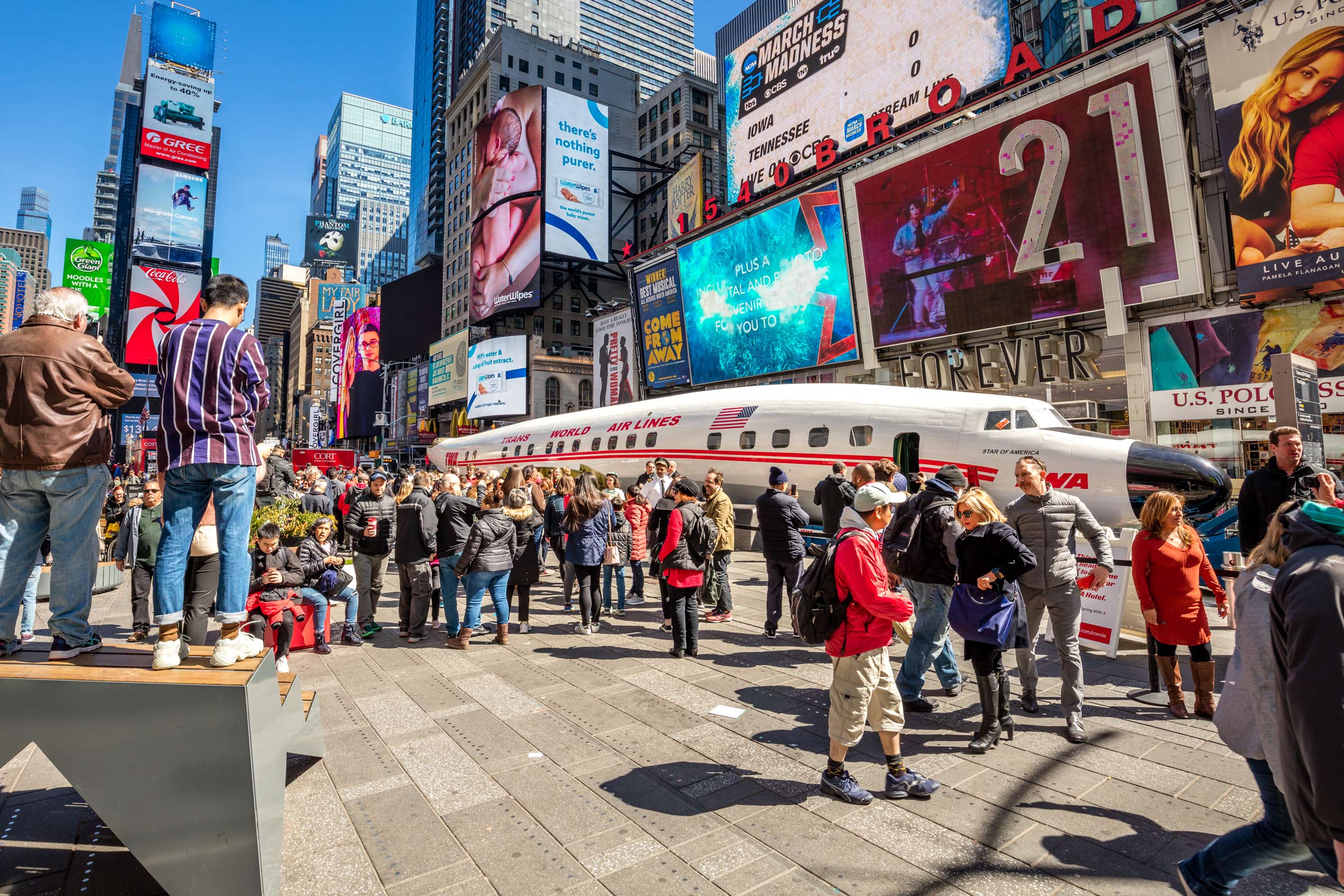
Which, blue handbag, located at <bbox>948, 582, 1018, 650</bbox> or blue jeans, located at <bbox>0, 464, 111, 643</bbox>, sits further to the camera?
blue handbag, located at <bbox>948, 582, 1018, 650</bbox>

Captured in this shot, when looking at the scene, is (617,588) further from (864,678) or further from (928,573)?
(864,678)

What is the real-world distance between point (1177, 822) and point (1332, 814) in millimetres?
2742

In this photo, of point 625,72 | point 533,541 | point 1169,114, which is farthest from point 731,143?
point 625,72

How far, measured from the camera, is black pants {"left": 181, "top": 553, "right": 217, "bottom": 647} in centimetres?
700

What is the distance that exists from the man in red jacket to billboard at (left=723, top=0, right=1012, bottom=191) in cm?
3238

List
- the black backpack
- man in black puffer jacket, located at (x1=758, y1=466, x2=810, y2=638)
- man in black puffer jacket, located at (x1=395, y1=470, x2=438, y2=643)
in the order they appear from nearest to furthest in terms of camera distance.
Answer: the black backpack → man in black puffer jacket, located at (x1=758, y1=466, x2=810, y2=638) → man in black puffer jacket, located at (x1=395, y1=470, x2=438, y2=643)

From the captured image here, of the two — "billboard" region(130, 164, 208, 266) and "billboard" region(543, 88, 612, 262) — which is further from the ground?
"billboard" region(543, 88, 612, 262)

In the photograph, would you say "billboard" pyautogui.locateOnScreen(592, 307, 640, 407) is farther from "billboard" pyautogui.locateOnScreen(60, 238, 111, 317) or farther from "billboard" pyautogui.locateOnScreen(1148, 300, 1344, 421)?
"billboard" pyautogui.locateOnScreen(1148, 300, 1344, 421)

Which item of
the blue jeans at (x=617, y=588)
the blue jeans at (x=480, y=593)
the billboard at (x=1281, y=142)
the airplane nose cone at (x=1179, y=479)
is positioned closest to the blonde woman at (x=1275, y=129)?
the billboard at (x=1281, y=142)

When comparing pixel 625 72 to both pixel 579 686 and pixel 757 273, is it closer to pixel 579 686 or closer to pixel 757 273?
pixel 757 273

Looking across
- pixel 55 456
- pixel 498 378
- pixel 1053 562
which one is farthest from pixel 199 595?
pixel 498 378

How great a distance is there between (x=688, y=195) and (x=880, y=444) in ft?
123

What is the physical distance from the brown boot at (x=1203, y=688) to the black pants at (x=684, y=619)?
5.20 meters

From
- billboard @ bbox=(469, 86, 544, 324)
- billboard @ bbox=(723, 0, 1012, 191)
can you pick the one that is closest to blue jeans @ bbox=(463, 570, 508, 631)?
billboard @ bbox=(723, 0, 1012, 191)
